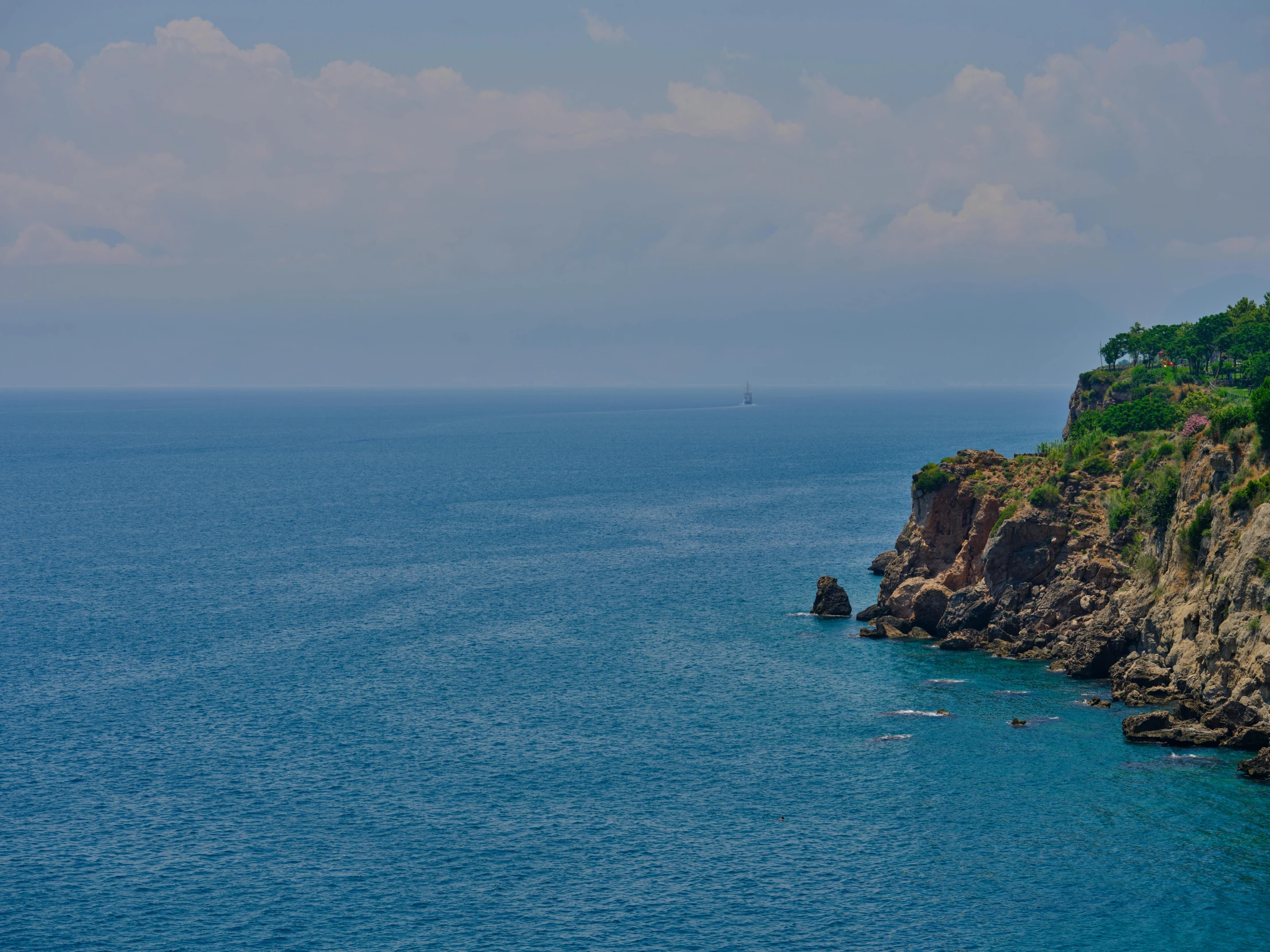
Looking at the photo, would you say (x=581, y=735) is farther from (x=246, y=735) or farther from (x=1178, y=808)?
(x=1178, y=808)

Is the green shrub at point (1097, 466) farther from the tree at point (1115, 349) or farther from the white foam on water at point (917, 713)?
the tree at point (1115, 349)

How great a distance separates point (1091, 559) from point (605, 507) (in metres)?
100

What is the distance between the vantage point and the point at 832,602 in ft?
374

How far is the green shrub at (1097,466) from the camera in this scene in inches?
4178

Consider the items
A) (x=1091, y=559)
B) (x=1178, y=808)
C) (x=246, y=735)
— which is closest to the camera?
(x=1178, y=808)

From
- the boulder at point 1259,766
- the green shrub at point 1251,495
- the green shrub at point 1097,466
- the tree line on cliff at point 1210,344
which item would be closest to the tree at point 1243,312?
the tree line on cliff at point 1210,344

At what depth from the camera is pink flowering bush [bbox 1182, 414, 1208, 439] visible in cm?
10044

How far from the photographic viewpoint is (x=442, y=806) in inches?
2729

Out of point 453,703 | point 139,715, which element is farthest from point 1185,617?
point 139,715

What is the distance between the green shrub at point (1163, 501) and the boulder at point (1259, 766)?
27466mm

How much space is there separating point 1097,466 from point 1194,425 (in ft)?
28.5

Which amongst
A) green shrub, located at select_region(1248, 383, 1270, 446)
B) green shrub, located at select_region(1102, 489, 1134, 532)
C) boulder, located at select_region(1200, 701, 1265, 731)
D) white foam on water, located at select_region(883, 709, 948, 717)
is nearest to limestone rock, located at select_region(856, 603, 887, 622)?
green shrub, located at select_region(1102, 489, 1134, 532)

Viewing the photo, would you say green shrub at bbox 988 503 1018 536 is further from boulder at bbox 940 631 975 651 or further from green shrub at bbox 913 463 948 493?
boulder at bbox 940 631 975 651

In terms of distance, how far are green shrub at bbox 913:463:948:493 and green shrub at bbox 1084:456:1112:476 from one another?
12.9 metres
